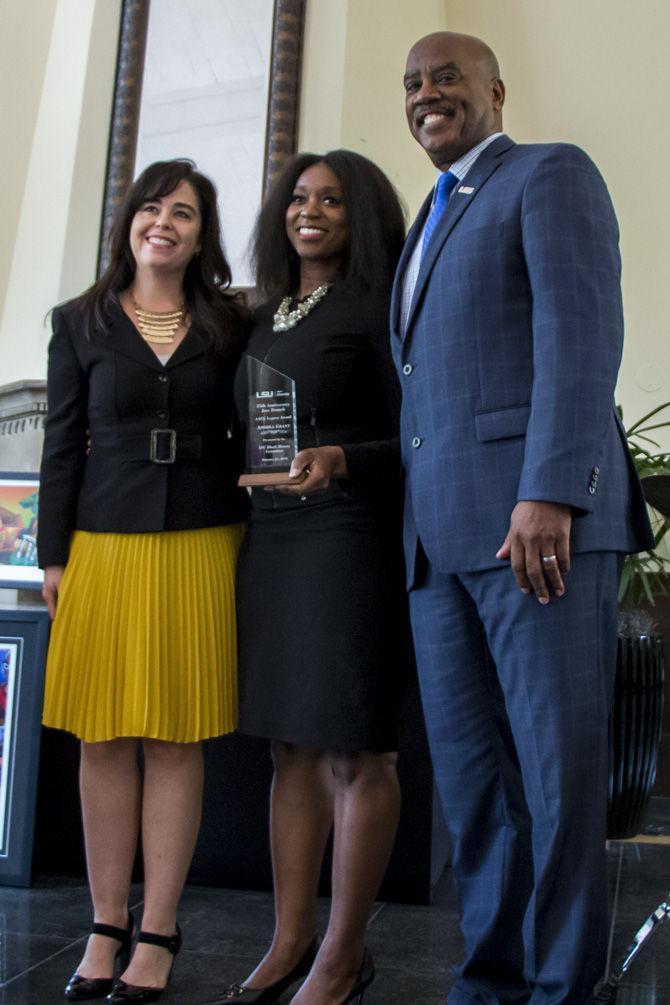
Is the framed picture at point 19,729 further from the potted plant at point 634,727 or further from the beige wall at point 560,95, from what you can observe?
the beige wall at point 560,95

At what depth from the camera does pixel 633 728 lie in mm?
2727

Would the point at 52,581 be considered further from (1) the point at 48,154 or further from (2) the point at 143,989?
(1) the point at 48,154

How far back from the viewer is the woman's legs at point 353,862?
5.42 feet

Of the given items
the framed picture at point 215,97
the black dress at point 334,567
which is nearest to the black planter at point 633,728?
the black dress at point 334,567

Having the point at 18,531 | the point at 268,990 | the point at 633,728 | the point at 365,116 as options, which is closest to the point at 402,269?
the point at 268,990

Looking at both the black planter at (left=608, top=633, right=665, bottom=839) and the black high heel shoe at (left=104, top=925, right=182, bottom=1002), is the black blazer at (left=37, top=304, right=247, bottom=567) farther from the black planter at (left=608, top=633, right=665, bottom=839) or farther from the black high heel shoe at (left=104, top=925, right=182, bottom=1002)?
the black planter at (left=608, top=633, right=665, bottom=839)

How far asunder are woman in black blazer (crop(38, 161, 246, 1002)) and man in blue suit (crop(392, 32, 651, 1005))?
0.41 m

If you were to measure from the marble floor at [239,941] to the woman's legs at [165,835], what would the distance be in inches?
2.7

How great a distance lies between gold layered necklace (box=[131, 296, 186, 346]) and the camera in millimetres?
1923

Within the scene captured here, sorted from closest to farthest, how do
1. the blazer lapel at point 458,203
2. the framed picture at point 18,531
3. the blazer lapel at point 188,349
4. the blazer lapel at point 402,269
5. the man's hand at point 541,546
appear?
the man's hand at point 541,546, the blazer lapel at point 458,203, the blazer lapel at point 402,269, the blazer lapel at point 188,349, the framed picture at point 18,531

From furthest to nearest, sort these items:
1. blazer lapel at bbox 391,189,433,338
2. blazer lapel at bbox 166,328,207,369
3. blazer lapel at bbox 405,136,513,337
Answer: blazer lapel at bbox 166,328,207,369, blazer lapel at bbox 391,189,433,338, blazer lapel at bbox 405,136,513,337

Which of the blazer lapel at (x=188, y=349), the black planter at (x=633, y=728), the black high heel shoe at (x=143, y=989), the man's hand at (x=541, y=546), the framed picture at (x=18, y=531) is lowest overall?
the black high heel shoe at (x=143, y=989)

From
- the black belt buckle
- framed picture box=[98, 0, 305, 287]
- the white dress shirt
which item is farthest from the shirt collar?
framed picture box=[98, 0, 305, 287]

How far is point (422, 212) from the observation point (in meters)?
1.68
